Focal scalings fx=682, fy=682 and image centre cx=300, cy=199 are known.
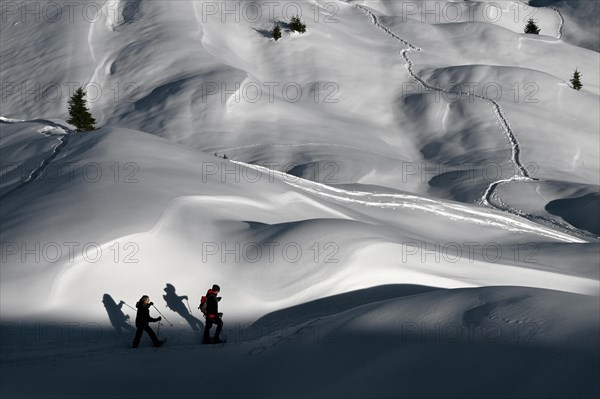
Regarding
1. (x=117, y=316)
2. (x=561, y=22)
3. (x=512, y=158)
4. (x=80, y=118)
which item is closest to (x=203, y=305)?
(x=117, y=316)

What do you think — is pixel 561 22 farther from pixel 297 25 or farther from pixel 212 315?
pixel 212 315

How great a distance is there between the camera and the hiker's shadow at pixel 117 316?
955 cm

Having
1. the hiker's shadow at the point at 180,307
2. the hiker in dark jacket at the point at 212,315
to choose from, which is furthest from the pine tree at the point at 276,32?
the hiker in dark jacket at the point at 212,315

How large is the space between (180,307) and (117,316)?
936 millimetres

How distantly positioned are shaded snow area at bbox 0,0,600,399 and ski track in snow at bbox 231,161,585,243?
8cm

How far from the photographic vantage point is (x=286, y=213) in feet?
44.4

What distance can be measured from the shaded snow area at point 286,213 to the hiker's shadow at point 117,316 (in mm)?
55

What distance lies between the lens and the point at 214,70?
28.2 meters

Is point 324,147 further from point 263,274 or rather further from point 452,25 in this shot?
point 452,25

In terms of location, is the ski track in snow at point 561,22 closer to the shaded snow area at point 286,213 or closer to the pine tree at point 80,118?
the shaded snow area at point 286,213

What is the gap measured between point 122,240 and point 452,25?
31858 millimetres

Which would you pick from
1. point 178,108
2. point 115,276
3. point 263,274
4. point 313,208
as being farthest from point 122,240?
point 178,108

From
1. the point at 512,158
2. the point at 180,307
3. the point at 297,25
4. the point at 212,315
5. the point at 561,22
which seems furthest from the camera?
the point at 561,22

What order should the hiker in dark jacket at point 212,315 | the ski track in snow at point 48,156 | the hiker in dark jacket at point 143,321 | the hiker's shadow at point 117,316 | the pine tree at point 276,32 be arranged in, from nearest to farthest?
the hiker in dark jacket at point 143,321
the hiker in dark jacket at point 212,315
the hiker's shadow at point 117,316
the ski track in snow at point 48,156
the pine tree at point 276,32
